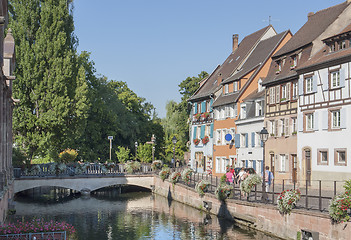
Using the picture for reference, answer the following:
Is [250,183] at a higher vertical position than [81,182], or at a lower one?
higher

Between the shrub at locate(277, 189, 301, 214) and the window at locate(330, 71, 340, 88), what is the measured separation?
36.9 ft

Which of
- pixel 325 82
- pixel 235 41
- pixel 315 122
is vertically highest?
pixel 235 41

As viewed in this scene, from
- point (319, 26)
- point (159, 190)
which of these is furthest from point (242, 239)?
point (159, 190)

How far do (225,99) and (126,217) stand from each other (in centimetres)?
2091

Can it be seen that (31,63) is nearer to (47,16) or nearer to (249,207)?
(47,16)

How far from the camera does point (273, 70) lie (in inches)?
1676

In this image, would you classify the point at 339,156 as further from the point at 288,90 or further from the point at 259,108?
the point at 259,108

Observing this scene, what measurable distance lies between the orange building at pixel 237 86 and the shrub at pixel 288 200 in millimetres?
22981

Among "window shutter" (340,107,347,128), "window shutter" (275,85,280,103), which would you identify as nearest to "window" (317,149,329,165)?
"window shutter" (340,107,347,128)

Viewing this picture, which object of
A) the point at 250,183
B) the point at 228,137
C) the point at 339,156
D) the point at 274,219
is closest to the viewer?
the point at 274,219

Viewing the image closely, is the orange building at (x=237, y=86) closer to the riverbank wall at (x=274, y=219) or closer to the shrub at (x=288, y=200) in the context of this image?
the riverbank wall at (x=274, y=219)

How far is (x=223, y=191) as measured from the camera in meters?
30.9

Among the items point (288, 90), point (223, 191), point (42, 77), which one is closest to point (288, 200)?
point (223, 191)

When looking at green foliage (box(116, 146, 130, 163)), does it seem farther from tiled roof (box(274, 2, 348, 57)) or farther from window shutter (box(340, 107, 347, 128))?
window shutter (box(340, 107, 347, 128))
